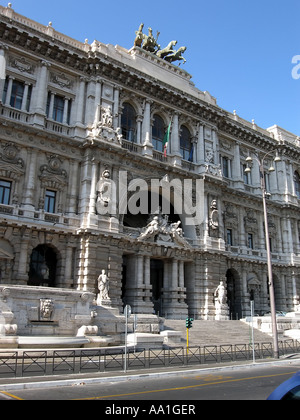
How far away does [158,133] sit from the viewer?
118 feet

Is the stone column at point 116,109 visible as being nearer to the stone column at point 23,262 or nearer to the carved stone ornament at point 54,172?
the carved stone ornament at point 54,172

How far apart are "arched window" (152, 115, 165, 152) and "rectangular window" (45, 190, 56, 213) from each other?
11.1 metres

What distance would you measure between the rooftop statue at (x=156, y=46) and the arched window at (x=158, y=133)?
23.8 ft

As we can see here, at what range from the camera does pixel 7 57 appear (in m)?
28.3

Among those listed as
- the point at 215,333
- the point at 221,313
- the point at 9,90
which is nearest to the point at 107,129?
the point at 9,90

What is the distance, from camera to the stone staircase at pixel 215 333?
26.8 meters

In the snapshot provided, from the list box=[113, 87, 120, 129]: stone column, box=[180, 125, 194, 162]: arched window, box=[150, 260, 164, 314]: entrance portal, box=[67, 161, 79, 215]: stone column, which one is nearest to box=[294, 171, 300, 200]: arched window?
box=[180, 125, 194, 162]: arched window

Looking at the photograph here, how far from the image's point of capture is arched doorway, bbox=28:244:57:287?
26.8 m

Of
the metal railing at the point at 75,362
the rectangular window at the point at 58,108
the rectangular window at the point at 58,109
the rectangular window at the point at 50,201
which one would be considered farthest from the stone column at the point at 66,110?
the metal railing at the point at 75,362

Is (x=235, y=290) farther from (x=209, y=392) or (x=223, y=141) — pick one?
(x=209, y=392)

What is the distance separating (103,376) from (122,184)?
1889 centimetres

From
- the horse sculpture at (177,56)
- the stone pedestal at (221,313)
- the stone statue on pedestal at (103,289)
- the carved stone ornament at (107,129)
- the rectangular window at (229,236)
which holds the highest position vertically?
the horse sculpture at (177,56)

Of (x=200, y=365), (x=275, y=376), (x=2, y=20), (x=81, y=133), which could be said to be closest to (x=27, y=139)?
(x=81, y=133)

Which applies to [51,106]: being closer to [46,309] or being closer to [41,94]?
[41,94]
